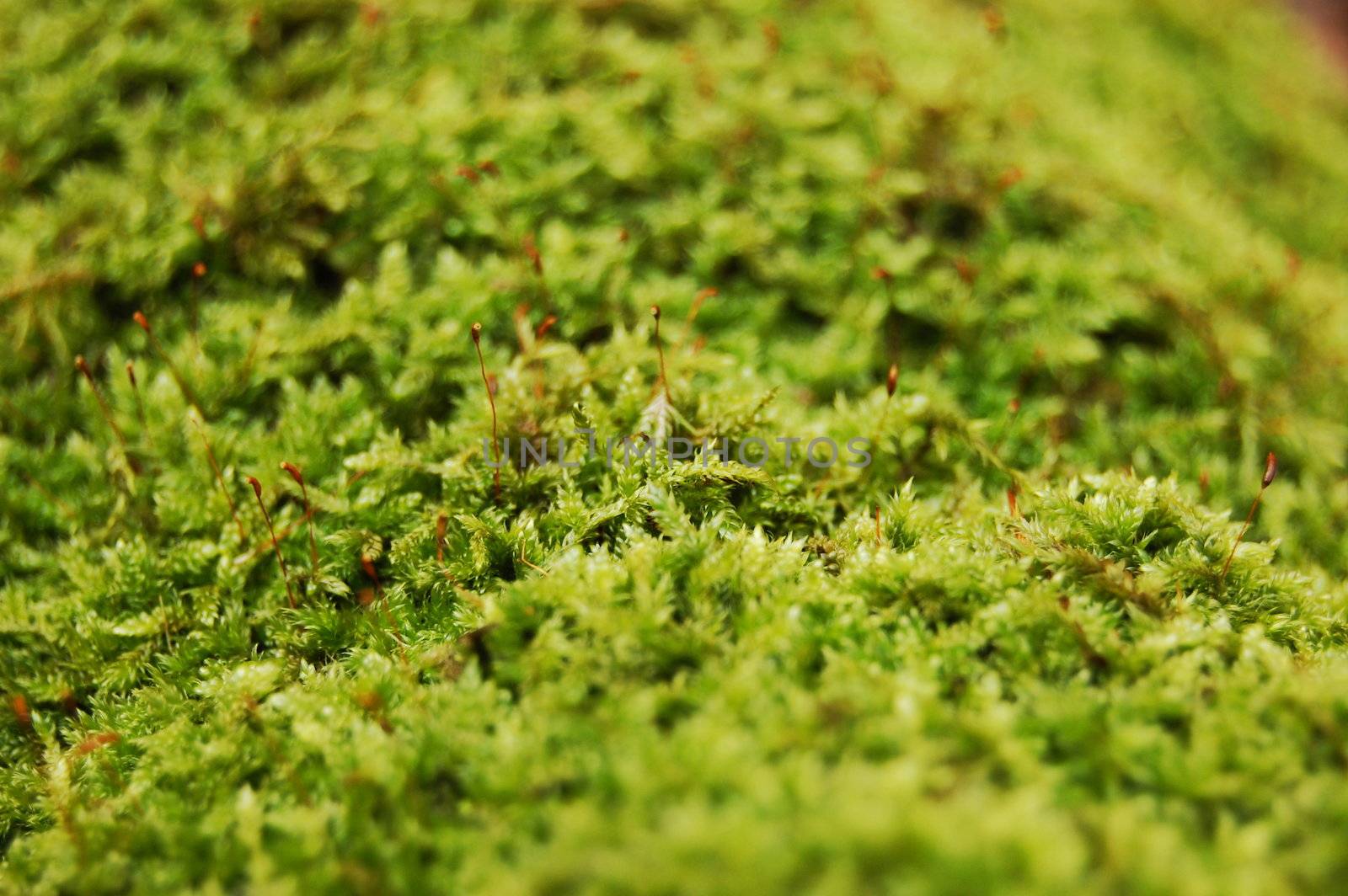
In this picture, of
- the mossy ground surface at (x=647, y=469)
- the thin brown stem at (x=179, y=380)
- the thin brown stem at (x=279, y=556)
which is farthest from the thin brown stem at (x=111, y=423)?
the thin brown stem at (x=279, y=556)

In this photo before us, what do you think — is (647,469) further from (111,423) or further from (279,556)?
(111,423)

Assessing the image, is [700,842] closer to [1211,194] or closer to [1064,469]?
[1064,469]

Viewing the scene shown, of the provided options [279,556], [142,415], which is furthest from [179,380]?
[279,556]

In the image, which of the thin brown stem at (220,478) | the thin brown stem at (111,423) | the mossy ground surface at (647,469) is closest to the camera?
the mossy ground surface at (647,469)

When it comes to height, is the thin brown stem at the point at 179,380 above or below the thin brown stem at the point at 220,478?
above

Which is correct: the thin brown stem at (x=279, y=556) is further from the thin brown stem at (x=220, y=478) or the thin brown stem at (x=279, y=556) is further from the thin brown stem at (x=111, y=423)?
the thin brown stem at (x=111, y=423)

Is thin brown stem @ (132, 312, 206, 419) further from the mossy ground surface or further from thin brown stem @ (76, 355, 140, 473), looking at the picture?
thin brown stem @ (76, 355, 140, 473)

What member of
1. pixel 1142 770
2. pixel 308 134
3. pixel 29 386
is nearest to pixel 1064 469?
pixel 1142 770

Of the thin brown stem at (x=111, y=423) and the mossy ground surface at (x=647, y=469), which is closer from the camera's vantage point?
the mossy ground surface at (x=647, y=469)
